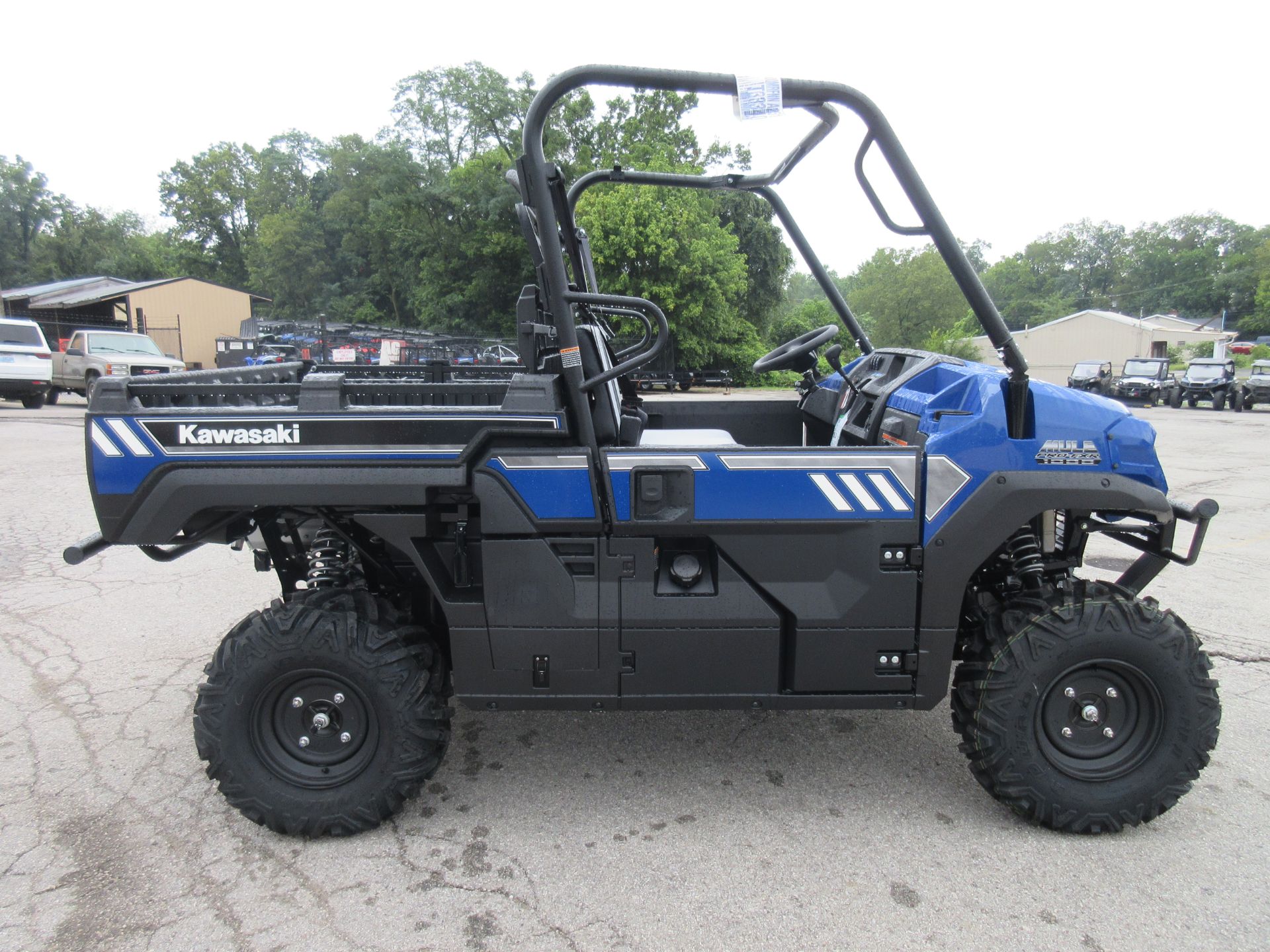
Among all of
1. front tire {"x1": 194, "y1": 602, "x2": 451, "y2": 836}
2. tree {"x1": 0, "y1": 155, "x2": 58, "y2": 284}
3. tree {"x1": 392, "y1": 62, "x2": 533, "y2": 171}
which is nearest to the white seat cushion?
front tire {"x1": 194, "y1": 602, "x2": 451, "y2": 836}

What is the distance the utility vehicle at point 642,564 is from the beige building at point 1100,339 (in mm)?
51121

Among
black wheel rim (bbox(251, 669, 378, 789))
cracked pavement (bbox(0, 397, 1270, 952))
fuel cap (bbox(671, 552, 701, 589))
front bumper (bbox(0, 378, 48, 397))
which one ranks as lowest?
cracked pavement (bbox(0, 397, 1270, 952))

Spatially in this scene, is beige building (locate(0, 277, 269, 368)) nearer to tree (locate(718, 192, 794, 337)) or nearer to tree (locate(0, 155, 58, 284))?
tree (locate(718, 192, 794, 337))

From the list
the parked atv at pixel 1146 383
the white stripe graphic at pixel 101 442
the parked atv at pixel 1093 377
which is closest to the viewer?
the white stripe graphic at pixel 101 442

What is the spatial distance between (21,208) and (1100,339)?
82636mm

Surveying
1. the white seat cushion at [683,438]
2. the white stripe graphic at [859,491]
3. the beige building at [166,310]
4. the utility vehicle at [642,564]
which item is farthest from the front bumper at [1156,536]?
the beige building at [166,310]

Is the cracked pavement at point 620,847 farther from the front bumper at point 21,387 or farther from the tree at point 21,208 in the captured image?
the tree at point 21,208

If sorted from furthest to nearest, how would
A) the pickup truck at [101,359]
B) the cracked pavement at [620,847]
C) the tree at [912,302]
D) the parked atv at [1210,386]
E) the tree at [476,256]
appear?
1. the tree at [912,302]
2. the tree at [476,256]
3. the parked atv at [1210,386]
4. the pickup truck at [101,359]
5. the cracked pavement at [620,847]

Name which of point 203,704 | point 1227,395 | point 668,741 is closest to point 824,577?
point 668,741

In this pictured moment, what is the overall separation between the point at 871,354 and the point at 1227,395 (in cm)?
2670

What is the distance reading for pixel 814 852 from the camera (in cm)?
254

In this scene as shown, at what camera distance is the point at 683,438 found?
324 centimetres

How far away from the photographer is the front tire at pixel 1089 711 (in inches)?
100

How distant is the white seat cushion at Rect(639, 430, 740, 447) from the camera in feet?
10.1
